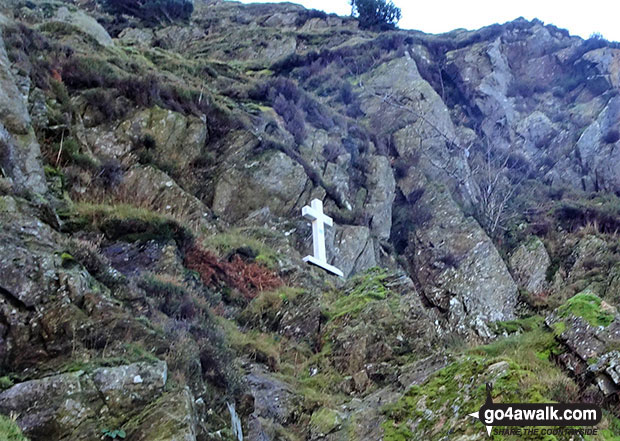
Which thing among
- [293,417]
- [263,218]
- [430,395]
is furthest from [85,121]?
[430,395]

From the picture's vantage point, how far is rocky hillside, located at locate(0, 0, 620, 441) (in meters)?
5.73

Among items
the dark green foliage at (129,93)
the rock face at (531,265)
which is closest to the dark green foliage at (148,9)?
the dark green foliage at (129,93)

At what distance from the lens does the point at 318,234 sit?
1426cm

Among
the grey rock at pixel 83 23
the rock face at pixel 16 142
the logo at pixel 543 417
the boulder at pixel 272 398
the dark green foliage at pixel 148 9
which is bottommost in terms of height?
the boulder at pixel 272 398

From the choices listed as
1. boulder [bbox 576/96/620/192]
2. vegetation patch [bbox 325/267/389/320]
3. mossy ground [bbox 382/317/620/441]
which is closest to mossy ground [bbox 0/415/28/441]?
mossy ground [bbox 382/317/620/441]

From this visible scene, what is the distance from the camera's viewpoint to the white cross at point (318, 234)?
1362cm

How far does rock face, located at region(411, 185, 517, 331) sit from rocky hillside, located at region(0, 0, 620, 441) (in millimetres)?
75

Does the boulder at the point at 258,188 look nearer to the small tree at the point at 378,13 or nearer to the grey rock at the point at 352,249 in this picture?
the grey rock at the point at 352,249

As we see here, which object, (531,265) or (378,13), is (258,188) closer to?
(531,265)

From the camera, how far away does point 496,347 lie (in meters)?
7.02

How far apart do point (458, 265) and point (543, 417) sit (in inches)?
493

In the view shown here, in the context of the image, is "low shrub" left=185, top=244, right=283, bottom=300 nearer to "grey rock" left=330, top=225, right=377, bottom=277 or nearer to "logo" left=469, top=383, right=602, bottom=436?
"grey rock" left=330, top=225, right=377, bottom=277

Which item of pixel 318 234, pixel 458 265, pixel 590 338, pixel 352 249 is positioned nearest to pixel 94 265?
pixel 590 338

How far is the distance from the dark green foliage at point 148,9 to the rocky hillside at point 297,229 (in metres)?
0.72
